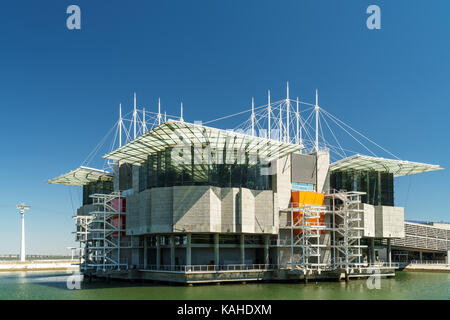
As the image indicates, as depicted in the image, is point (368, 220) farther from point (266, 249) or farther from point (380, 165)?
A: point (266, 249)

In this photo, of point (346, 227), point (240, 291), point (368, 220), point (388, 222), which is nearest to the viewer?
point (240, 291)

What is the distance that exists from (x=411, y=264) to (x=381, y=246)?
1526 centimetres

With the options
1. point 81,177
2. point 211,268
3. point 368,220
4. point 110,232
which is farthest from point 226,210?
point 81,177

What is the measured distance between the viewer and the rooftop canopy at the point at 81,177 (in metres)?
105

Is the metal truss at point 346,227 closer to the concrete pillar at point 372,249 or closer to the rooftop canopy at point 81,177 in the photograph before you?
the concrete pillar at point 372,249

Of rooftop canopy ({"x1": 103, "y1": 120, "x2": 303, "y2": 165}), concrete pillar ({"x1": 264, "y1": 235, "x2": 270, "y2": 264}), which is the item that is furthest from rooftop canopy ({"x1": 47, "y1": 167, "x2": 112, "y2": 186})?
concrete pillar ({"x1": 264, "y1": 235, "x2": 270, "y2": 264})

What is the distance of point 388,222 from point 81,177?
2567 inches

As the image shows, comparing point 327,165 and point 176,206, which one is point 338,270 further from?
point 176,206

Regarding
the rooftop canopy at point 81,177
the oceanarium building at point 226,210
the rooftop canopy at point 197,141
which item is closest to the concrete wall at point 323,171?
the oceanarium building at point 226,210

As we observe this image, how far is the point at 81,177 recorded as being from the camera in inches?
4377

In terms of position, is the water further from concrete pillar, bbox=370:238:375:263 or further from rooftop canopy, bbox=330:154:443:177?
rooftop canopy, bbox=330:154:443:177

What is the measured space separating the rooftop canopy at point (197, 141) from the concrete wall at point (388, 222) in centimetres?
2699

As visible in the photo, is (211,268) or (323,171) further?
(323,171)

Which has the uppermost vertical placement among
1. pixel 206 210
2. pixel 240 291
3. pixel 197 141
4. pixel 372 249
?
pixel 197 141
